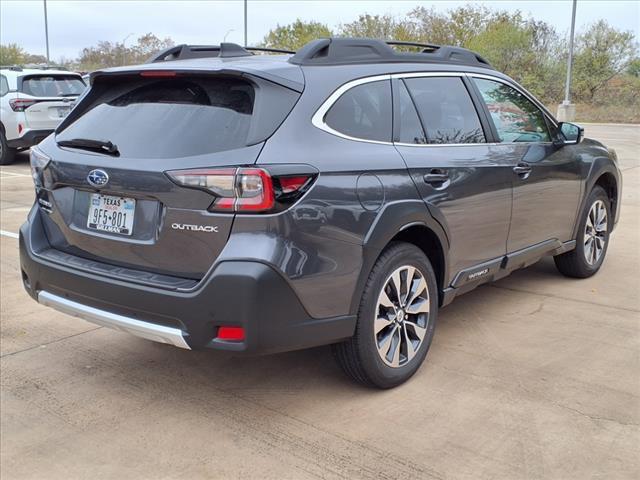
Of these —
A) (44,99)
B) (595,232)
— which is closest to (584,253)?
(595,232)

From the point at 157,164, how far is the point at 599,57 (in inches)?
1533

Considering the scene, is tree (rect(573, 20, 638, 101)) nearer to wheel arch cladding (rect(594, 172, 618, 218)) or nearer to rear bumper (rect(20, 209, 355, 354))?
wheel arch cladding (rect(594, 172, 618, 218))

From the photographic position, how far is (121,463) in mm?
2969

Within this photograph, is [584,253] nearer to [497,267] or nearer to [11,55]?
[497,267]

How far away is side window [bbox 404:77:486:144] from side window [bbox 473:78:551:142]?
0.23 metres

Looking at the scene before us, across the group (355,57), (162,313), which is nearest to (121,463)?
(162,313)

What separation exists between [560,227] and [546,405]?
6.61ft

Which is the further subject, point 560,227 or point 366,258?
point 560,227

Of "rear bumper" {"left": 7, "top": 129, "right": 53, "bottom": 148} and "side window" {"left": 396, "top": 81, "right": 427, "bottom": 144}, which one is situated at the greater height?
"side window" {"left": 396, "top": 81, "right": 427, "bottom": 144}

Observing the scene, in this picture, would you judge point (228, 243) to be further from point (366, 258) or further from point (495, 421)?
point (495, 421)

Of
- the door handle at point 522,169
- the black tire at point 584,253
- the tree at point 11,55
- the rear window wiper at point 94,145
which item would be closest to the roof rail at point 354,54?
the door handle at point 522,169

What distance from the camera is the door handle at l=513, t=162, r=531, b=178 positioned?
174 inches

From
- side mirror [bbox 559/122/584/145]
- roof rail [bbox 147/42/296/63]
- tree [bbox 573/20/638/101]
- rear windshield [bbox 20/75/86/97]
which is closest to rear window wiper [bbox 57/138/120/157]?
roof rail [bbox 147/42/296/63]

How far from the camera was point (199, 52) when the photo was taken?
13.5 feet
